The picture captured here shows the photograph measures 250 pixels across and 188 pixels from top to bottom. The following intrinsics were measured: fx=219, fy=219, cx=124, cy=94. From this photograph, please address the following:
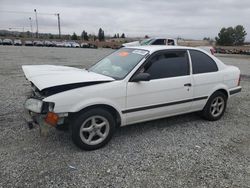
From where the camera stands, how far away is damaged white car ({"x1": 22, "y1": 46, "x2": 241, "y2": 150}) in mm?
3018

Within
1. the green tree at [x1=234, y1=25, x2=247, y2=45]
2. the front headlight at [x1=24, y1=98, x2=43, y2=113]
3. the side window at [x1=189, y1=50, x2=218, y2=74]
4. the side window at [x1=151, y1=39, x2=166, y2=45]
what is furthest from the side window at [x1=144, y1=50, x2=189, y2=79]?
the green tree at [x1=234, y1=25, x2=247, y2=45]

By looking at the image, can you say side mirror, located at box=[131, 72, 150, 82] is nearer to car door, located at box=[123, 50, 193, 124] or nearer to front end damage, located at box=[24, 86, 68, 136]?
car door, located at box=[123, 50, 193, 124]

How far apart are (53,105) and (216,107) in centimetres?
332

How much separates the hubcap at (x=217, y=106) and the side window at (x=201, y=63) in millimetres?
638

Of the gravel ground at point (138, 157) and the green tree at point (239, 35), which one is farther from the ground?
the green tree at point (239, 35)

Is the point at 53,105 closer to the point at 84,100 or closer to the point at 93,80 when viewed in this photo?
the point at 84,100

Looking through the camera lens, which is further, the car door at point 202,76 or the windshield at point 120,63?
the car door at point 202,76

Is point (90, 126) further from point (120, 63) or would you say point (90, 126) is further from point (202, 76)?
point (202, 76)

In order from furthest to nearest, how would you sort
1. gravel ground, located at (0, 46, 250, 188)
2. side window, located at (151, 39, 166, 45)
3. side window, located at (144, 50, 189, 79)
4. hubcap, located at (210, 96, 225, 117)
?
1. side window, located at (151, 39, 166, 45)
2. hubcap, located at (210, 96, 225, 117)
3. side window, located at (144, 50, 189, 79)
4. gravel ground, located at (0, 46, 250, 188)

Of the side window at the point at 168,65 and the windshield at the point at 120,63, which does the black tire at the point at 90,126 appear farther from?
the side window at the point at 168,65

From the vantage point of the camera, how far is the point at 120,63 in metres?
3.85

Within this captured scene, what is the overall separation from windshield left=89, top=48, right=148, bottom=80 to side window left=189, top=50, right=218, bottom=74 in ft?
3.47

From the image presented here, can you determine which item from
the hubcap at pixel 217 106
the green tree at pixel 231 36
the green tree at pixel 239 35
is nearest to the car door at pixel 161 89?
the hubcap at pixel 217 106

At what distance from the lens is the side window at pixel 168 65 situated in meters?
3.68
